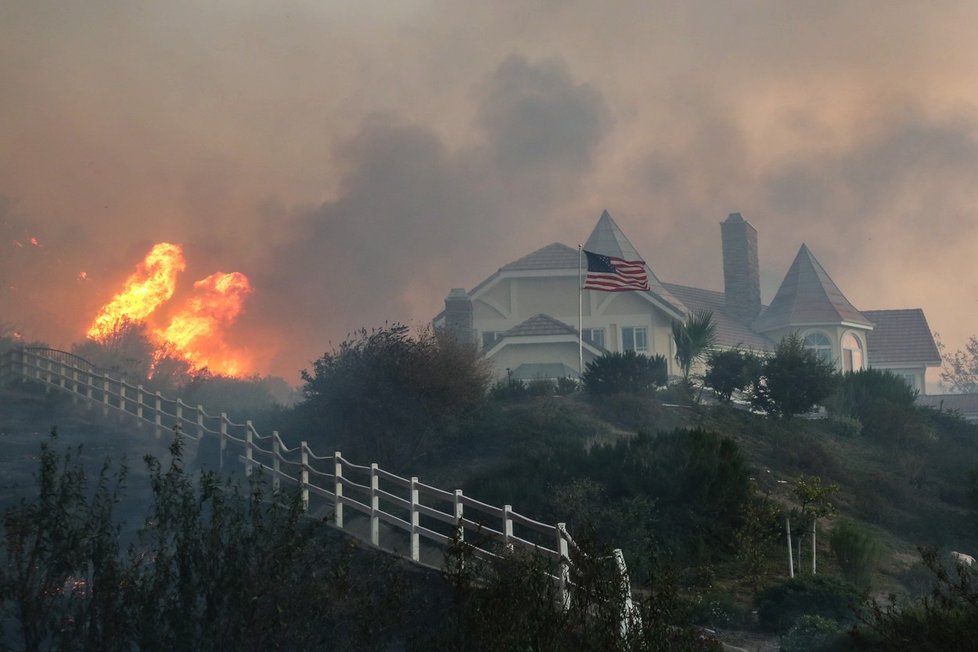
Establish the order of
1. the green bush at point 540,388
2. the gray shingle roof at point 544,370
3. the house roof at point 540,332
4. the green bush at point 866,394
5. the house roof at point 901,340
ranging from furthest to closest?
the house roof at point 901,340 < the gray shingle roof at point 544,370 < the house roof at point 540,332 < the green bush at point 866,394 < the green bush at point 540,388

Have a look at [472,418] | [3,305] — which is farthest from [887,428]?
[3,305]

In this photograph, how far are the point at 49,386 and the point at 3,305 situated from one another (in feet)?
107

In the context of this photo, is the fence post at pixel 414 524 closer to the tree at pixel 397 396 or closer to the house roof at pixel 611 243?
the tree at pixel 397 396

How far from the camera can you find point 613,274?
115ft

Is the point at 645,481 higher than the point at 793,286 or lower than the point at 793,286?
lower

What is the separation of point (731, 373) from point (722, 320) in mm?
18327

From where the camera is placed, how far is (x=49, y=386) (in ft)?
106

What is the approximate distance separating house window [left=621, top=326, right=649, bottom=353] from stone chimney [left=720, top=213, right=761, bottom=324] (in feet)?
34.5

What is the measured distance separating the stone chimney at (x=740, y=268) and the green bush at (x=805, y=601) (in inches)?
1472

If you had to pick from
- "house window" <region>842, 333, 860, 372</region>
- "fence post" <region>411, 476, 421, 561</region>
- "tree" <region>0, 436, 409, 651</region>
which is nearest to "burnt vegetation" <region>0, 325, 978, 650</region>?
"tree" <region>0, 436, 409, 651</region>

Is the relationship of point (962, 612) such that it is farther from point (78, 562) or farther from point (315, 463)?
point (315, 463)

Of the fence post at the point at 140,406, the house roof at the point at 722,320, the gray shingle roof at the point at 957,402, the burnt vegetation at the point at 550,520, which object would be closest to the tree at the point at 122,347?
the burnt vegetation at the point at 550,520

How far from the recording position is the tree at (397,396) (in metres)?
24.0

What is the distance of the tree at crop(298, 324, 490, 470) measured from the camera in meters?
24.0
